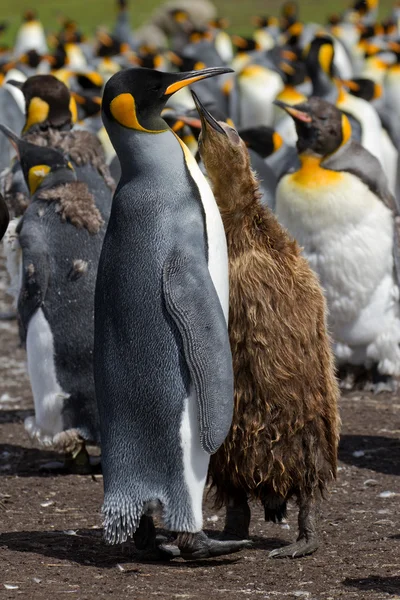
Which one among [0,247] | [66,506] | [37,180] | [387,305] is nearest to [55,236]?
[37,180]

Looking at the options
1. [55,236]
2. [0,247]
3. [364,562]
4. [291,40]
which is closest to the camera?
[364,562]

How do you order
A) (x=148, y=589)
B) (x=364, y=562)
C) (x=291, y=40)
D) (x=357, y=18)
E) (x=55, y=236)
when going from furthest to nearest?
(x=357, y=18) < (x=291, y=40) < (x=55, y=236) < (x=364, y=562) < (x=148, y=589)

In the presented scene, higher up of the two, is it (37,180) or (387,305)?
(37,180)

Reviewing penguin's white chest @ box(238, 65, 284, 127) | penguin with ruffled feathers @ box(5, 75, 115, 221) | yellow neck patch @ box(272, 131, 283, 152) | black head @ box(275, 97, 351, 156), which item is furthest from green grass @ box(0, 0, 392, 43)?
penguin with ruffled feathers @ box(5, 75, 115, 221)

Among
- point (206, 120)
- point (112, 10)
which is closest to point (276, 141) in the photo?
point (206, 120)

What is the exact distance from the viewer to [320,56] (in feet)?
37.3

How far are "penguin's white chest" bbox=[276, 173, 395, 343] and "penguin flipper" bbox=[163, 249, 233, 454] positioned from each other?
9.89ft

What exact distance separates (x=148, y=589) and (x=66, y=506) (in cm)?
122

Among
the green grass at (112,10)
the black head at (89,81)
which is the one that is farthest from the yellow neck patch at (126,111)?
the green grass at (112,10)

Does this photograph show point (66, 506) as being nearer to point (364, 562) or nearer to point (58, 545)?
point (58, 545)

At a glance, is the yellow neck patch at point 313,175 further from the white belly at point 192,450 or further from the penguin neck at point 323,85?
the penguin neck at point 323,85

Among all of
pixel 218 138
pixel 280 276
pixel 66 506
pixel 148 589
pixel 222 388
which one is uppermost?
pixel 218 138

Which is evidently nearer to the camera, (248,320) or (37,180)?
(248,320)

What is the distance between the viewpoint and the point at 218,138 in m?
3.67
